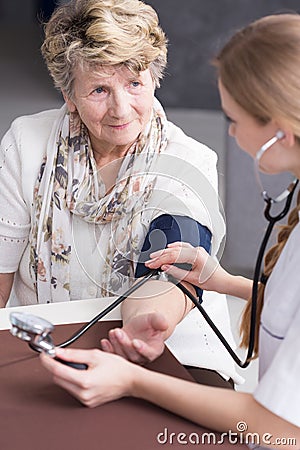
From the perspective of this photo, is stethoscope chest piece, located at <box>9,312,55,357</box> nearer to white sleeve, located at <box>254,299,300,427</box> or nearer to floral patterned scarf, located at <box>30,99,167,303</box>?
white sleeve, located at <box>254,299,300,427</box>

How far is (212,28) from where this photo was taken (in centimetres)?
498

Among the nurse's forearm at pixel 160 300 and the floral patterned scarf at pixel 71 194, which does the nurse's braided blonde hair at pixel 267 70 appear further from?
the floral patterned scarf at pixel 71 194

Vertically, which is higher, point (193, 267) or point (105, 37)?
point (105, 37)

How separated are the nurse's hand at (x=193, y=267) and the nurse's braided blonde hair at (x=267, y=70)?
19.2 inches

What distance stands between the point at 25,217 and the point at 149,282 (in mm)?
507

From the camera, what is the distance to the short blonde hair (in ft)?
6.13

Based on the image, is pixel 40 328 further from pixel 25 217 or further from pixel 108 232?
pixel 25 217

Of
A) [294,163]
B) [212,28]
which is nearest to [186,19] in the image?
[212,28]

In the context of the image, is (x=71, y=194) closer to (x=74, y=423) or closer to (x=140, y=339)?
(x=140, y=339)

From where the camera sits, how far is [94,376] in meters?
1.32

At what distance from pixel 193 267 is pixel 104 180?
436 mm

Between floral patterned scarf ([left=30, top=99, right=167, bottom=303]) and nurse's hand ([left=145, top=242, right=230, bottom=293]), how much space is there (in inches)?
10.2

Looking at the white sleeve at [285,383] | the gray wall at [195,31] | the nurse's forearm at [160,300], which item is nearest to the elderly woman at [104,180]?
the nurse's forearm at [160,300]

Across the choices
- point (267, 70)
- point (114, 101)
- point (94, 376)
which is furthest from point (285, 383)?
point (114, 101)
